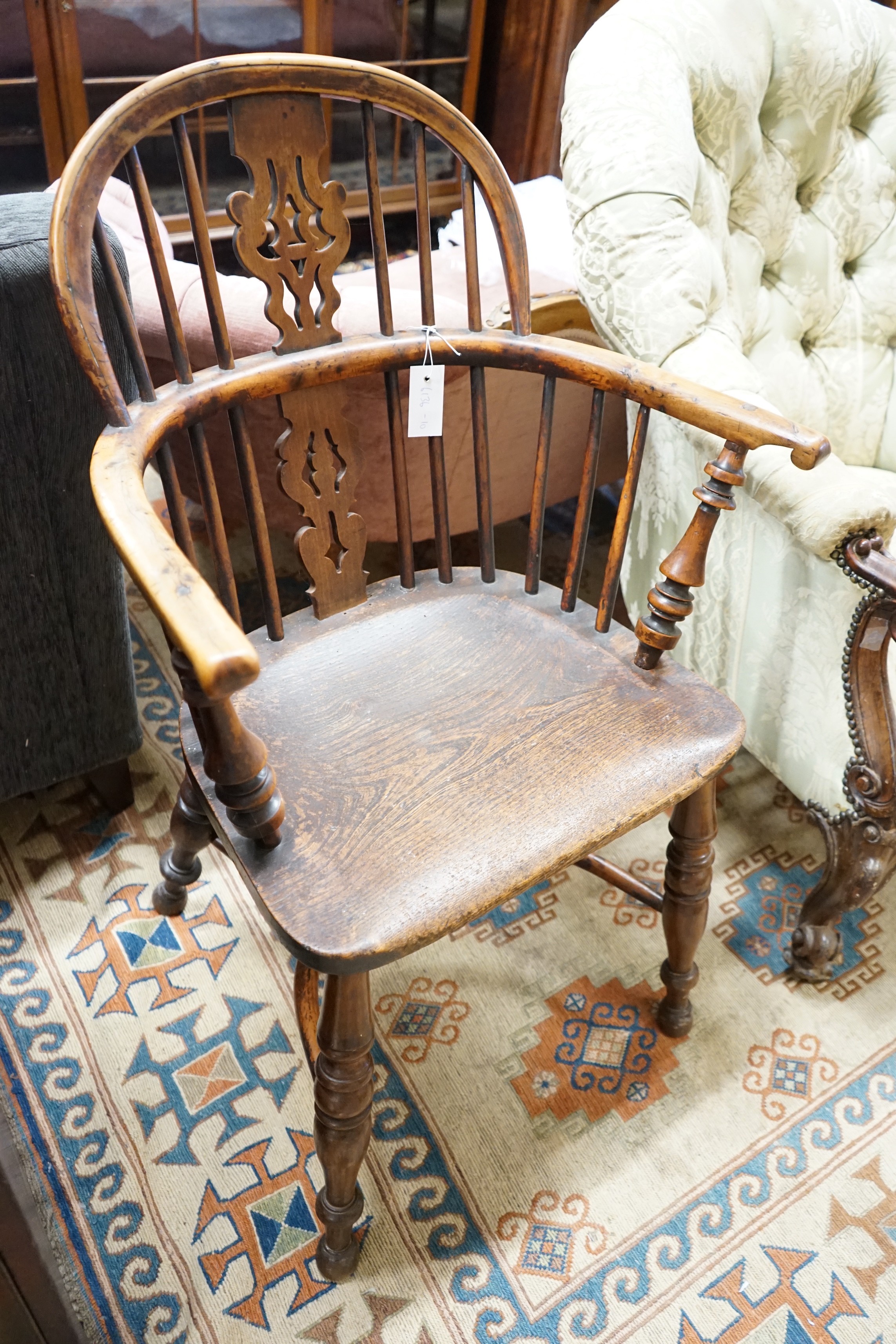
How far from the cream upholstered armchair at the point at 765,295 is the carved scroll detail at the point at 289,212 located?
43 cm

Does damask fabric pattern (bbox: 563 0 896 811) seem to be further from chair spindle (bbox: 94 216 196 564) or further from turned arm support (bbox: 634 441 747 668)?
chair spindle (bbox: 94 216 196 564)

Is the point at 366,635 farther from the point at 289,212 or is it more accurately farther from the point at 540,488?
the point at 289,212

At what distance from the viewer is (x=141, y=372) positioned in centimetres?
97

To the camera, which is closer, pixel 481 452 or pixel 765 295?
pixel 481 452

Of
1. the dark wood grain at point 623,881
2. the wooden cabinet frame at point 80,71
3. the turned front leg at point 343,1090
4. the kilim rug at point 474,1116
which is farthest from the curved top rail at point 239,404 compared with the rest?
the wooden cabinet frame at point 80,71

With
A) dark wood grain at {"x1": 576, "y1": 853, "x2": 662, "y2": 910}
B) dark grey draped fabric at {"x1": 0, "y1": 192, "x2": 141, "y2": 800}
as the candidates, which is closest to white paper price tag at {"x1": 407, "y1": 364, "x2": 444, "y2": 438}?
dark grey draped fabric at {"x1": 0, "y1": 192, "x2": 141, "y2": 800}

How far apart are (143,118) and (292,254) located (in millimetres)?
190

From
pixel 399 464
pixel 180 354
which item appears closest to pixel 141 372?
pixel 180 354

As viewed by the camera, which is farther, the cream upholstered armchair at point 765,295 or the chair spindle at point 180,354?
the cream upholstered armchair at point 765,295

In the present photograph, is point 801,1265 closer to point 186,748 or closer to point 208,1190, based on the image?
point 208,1190

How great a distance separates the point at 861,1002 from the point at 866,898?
0.19 meters

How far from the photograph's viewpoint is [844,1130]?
128 cm

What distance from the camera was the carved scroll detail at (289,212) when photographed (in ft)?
3.25

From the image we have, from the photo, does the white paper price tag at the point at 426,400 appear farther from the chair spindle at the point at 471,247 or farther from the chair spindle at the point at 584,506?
the chair spindle at the point at 584,506
